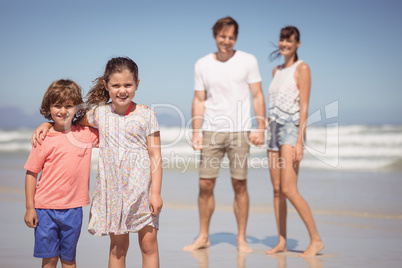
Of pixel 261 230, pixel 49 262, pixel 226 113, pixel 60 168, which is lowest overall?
pixel 261 230

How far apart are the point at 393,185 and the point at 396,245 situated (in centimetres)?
398

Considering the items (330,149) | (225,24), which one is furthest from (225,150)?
(330,149)

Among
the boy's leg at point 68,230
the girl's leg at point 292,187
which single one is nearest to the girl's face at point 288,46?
the girl's leg at point 292,187

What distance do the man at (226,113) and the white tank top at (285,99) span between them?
12cm

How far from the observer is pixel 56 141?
2.60m

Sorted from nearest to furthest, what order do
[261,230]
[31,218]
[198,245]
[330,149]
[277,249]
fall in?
[31,218] < [277,249] < [198,245] < [261,230] < [330,149]

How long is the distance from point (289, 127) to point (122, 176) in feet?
6.08

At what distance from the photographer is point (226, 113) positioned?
4.10 metres

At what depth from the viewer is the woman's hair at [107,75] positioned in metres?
2.59

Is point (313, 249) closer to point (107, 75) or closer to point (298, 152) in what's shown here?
point (298, 152)

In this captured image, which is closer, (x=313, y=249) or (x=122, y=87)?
(x=122, y=87)

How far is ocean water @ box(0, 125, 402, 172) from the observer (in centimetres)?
1163

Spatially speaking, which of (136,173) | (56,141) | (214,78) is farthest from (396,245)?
(56,141)

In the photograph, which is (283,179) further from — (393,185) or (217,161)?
(393,185)
